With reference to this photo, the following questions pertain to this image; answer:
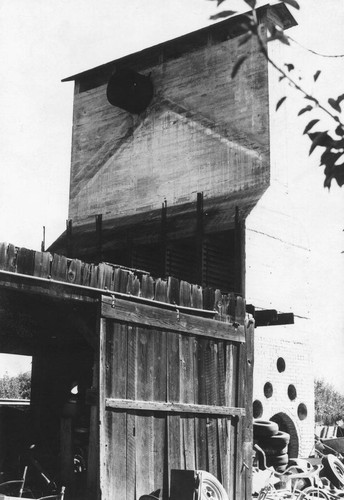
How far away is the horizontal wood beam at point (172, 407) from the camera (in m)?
9.27

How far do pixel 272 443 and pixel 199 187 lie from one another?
8565mm

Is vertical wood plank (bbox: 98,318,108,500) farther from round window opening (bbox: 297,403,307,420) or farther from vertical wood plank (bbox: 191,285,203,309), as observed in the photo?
round window opening (bbox: 297,403,307,420)

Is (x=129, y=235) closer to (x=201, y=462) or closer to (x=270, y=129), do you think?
(x=270, y=129)

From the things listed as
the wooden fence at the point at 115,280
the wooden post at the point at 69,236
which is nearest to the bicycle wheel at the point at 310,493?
the wooden fence at the point at 115,280

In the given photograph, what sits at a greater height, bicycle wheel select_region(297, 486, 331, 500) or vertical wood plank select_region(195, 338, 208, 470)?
vertical wood plank select_region(195, 338, 208, 470)

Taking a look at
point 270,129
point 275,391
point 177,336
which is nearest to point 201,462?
point 177,336

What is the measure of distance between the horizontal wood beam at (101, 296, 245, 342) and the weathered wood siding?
9.62 metres

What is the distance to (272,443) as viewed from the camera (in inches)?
591

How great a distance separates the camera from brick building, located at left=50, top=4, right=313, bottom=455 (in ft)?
61.5

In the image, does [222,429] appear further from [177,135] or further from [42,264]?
[177,135]

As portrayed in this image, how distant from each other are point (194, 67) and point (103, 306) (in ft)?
47.4

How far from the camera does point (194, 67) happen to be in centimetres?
2212

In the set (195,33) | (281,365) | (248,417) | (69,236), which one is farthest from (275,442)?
(195,33)

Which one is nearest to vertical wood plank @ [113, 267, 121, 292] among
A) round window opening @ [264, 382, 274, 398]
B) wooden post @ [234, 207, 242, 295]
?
wooden post @ [234, 207, 242, 295]
